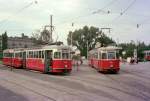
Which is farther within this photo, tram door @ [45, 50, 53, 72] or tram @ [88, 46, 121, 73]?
tram @ [88, 46, 121, 73]

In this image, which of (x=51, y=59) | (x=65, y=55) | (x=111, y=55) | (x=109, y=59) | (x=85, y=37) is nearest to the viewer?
(x=65, y=55)

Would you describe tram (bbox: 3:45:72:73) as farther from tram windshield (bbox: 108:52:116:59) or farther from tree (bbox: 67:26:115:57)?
tree (bbox: 67:26:115:57)

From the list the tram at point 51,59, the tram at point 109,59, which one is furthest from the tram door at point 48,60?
the tram at point 109,59

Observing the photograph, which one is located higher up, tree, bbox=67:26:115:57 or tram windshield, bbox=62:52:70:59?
tree, bbox=67:26:115:57

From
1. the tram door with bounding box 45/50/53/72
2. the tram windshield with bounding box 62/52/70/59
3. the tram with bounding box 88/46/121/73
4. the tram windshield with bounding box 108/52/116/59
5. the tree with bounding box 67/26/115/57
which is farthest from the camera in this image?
the tree with bounding box 67/26/115/57

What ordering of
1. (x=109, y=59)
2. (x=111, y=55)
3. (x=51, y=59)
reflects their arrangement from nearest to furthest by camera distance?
1. (x=51, y=59)
2. (x=109, y=59)
3. (x=111, y=55)

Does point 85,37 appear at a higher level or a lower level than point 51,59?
higher

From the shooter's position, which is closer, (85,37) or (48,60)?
(48,60)

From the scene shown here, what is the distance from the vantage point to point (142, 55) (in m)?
113

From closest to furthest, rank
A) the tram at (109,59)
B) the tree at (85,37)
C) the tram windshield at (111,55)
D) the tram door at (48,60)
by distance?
the tram door at (48,60) < the tram at (109,59) < the tram windshield at (111,55) < the tree at (85,37)

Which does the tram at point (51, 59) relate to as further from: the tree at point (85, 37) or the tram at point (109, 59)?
the tree at point (85, 37)

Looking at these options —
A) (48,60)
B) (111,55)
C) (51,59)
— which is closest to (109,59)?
(111,55)

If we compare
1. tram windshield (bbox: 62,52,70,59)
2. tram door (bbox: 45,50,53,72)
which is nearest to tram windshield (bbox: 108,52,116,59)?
tram windshield (bbox: 62,52,70,59)

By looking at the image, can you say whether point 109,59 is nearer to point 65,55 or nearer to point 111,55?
point 111,55
